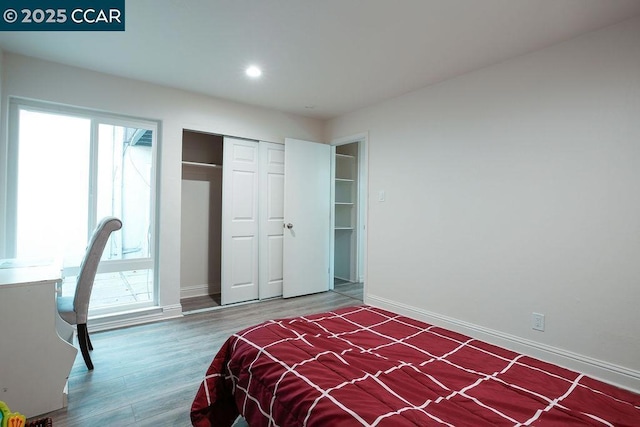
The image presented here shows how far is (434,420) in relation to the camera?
957 millimetres

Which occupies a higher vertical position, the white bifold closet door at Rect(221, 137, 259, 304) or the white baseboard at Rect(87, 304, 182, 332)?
the white bifold closet door at Rect(221, 137, 259, 304)

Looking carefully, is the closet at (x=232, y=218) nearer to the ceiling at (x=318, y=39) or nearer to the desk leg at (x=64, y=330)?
the ceiling at (x=318, y=39)

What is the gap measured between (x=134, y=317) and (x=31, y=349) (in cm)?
152

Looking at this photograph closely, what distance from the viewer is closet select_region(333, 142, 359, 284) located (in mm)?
5367

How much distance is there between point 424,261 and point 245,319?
2.00 m

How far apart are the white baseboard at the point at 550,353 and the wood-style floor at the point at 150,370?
4.74 ft

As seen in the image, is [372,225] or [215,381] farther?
[372,225]

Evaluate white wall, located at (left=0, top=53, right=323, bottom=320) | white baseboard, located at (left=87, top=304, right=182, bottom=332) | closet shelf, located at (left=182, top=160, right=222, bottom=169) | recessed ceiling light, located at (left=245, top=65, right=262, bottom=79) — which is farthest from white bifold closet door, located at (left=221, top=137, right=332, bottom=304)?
recessed ceiling light, located at (left=245, top=65, right=262, bottom=79)

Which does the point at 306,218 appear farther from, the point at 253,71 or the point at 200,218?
the point at 253,71

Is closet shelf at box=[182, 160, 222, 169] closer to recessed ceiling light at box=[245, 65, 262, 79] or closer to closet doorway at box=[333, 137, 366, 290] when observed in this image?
recessed ceiling light at box=[245, 65, 262, 79]

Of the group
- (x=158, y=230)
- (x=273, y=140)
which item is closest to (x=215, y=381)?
(x=158, y=230)

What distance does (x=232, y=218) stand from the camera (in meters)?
3.95

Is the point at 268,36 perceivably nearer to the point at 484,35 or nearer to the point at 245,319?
the point at 484,35

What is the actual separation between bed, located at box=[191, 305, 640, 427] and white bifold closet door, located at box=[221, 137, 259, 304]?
2339mm
